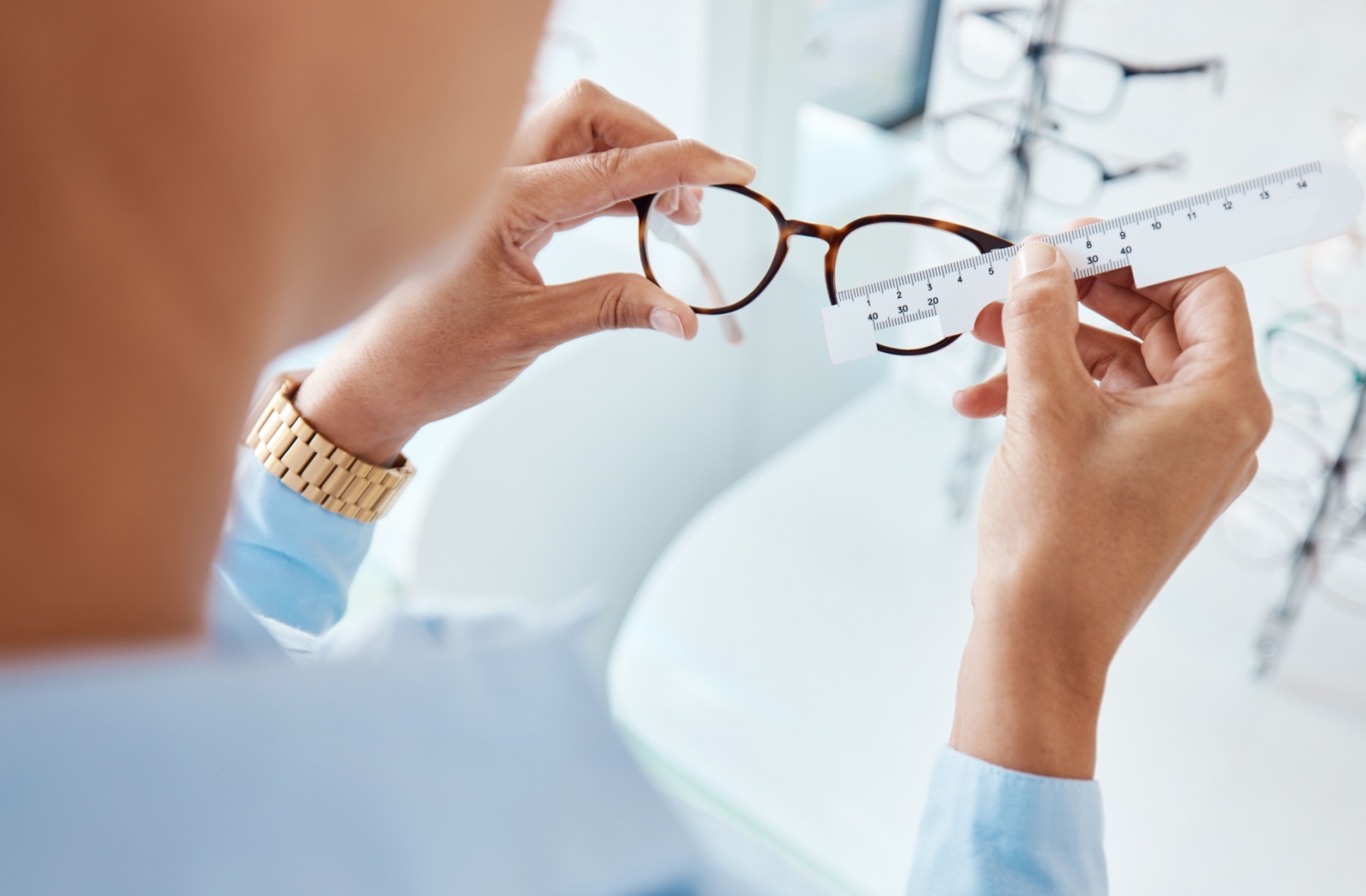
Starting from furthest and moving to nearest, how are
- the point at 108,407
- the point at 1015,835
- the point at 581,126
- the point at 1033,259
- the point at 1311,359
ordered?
the point at 1311,359 → the point at 581,126 → the point at 1033,259 → the point at 1015,835 → the point at 108,407

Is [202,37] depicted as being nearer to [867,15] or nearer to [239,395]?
[239,395]

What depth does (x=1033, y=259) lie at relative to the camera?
535 millimetres

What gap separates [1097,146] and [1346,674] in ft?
1.77

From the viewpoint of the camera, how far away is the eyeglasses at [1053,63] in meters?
0.87

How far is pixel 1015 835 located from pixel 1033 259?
11.5 inches

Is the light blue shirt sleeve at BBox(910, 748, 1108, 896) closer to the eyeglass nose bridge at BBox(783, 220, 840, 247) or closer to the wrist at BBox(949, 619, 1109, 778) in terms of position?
the wrist at BBox(949, 619, 1109, 778)

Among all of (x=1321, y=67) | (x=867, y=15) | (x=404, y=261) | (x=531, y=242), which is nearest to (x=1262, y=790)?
(x=1321, y=67)

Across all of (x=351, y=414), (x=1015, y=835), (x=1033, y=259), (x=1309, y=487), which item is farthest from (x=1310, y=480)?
(x=351, y=414)

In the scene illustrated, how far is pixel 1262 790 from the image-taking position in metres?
0.82

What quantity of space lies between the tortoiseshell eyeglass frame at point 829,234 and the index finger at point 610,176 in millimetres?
23

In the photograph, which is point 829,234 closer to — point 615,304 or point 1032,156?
point 615,304

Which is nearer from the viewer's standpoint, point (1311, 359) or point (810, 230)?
point (810, 230)

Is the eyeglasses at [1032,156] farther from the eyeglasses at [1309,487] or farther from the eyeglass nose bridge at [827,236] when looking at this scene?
the eyeglass nose bridge at [827,236]

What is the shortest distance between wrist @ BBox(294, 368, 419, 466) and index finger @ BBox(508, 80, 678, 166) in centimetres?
17
